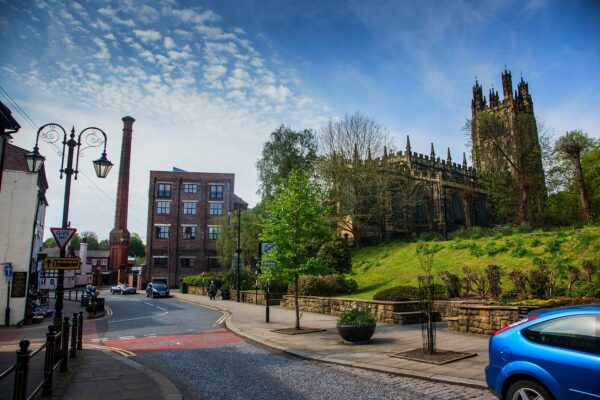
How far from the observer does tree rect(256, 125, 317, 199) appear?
47438 millimetres

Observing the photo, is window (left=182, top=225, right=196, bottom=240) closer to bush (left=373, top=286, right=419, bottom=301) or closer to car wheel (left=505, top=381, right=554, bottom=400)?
bush (left=373, top=286, right=419, bottom=301)

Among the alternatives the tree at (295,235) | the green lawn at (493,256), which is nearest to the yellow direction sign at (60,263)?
the tree at (295,235)

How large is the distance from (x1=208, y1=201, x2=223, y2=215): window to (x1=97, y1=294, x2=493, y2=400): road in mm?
44825

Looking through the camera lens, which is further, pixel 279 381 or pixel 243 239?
pixel 243 239

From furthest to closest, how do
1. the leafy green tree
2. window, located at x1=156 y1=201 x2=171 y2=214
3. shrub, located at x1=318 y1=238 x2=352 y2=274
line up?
window, located at x1=156 y1=201 x2=171 y2=214 < the leafy green tree < shrub, located at x1=318 y1=238 x2=352 y2=274

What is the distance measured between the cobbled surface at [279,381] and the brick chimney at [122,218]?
5772cm

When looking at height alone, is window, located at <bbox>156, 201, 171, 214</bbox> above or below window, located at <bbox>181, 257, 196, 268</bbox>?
above

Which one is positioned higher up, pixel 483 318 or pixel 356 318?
pixel 356 318

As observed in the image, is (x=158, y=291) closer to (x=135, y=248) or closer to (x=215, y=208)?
(x=215, y=208)

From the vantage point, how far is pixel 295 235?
604 inches

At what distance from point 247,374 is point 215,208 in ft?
172

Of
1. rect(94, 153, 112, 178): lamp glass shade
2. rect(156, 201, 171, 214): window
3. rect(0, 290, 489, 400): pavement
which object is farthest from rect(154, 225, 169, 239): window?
rect(94, 153, 112, 178): lamp glass shade

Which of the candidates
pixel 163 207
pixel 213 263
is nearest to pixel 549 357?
pixel 213 263

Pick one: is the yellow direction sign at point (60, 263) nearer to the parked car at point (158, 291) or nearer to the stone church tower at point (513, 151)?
the parked car at point (158, 291)
